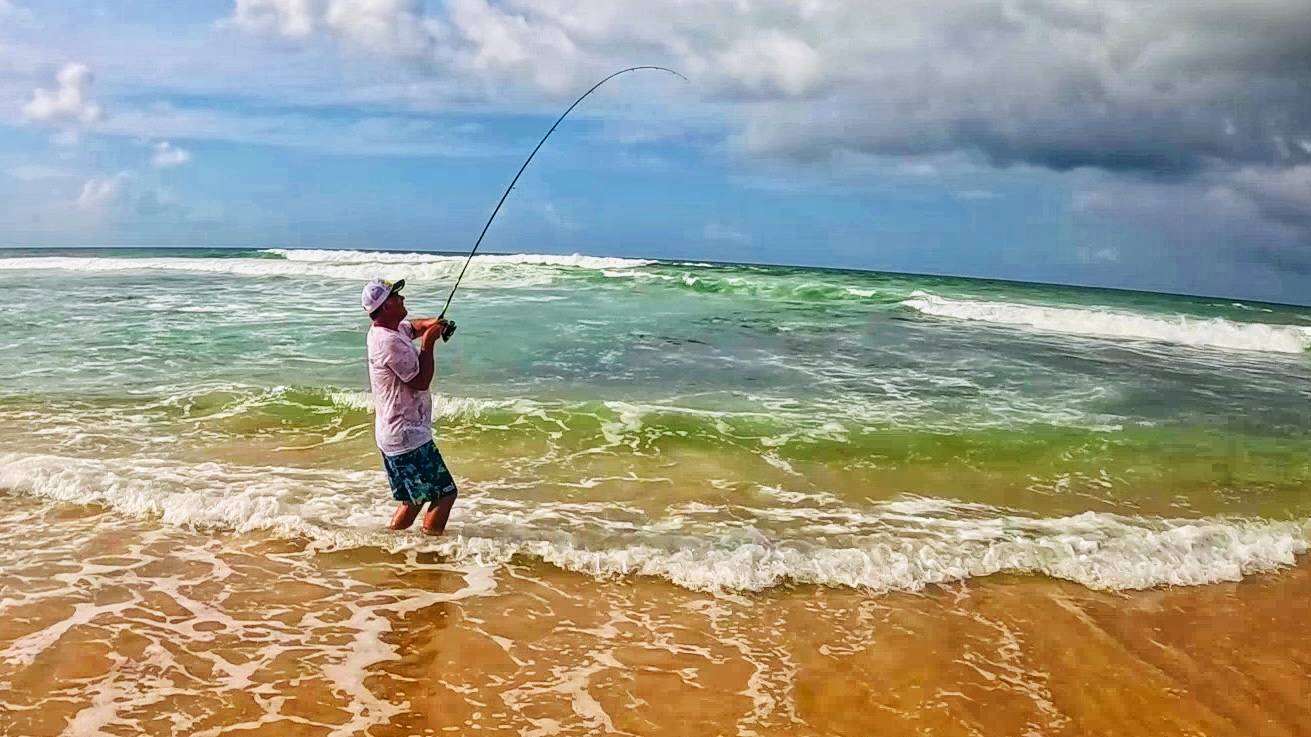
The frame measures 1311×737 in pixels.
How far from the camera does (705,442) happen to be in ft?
28.8

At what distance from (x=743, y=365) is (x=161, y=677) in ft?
33.8

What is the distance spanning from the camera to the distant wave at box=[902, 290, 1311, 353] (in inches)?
882

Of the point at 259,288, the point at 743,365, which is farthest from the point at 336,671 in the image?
the point at 259,288

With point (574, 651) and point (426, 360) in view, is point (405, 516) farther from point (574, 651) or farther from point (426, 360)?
point (574, 651)

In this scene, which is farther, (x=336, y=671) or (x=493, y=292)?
(x=493, y=292)

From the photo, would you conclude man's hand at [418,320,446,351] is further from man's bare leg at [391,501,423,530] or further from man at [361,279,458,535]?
man's bare leg at [391,501,423,530]

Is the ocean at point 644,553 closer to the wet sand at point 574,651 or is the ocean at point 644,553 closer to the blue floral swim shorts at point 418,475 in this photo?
the wet sand at point 574,651

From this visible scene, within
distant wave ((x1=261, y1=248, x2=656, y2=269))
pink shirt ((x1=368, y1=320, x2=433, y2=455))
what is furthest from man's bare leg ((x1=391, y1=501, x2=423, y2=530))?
distant wave ((x1=261, y1=248, x2=656, y2=269))

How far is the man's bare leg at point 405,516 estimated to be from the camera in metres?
5.67

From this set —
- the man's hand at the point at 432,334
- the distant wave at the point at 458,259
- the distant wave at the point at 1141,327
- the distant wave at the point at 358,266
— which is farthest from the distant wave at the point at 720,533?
the distant wave at the point at 458,259

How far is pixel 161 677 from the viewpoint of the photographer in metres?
3.94

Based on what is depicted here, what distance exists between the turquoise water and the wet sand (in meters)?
0.38

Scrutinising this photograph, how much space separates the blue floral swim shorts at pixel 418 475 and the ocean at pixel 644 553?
0.37 m

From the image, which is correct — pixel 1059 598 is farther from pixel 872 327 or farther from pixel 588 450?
pixel 872 327
